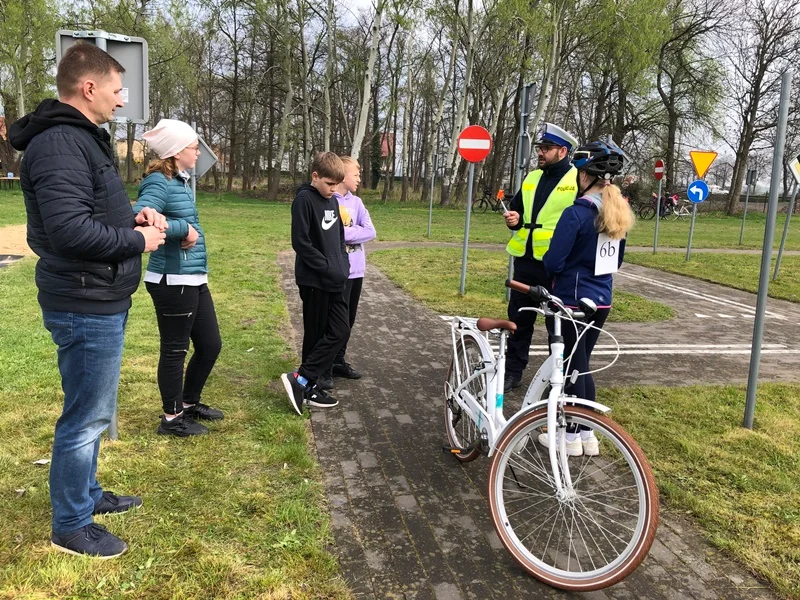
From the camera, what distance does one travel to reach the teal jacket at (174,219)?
3.42 metres

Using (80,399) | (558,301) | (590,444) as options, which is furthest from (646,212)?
(80,399)

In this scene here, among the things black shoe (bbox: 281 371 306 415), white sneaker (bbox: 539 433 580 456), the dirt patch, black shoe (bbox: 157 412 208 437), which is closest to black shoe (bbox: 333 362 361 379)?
black shoe (bbox: 281 371 306 415)

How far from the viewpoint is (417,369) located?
18.5ft

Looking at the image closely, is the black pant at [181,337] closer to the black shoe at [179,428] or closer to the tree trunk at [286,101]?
the black shoe at [179,428]

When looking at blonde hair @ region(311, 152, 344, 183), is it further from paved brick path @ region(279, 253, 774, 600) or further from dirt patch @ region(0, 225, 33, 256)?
dirt patch @ region(0, 225, 33, 256)

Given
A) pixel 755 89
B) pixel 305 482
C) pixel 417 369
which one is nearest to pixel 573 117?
pixel 755 89

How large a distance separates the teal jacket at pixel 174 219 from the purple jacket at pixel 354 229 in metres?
1.41

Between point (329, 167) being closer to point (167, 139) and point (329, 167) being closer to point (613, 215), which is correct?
point (167, 139)

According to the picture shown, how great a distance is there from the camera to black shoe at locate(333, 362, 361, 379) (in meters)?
5.32

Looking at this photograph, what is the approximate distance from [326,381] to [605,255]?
2464 millimetres

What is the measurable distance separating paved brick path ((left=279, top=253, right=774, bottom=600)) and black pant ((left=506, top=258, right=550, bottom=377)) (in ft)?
2.36

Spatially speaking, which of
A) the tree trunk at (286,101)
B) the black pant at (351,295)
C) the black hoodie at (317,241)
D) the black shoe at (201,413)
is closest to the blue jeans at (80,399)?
the black shoe at (201,413)

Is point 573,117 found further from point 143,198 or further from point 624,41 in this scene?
point 143,198

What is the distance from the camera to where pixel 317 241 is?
4.36 meters
